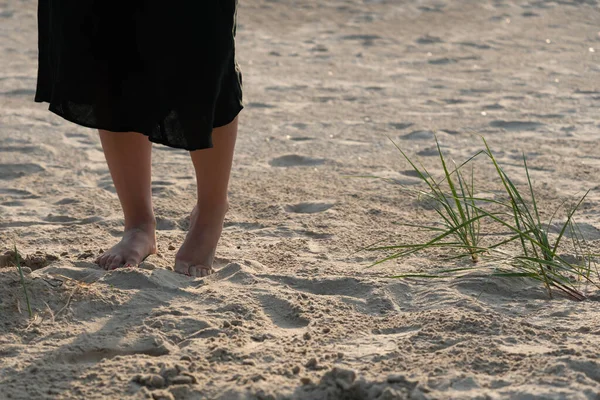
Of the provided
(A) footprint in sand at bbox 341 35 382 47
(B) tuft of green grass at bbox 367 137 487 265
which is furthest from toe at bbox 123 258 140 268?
(A) footprint in sand at bbox 341 35 382 47

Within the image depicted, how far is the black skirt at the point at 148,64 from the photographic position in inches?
82.0

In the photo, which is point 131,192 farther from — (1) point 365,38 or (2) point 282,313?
(1) point 365,38

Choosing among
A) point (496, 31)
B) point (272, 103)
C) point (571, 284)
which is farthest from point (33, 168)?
point (496, 31)

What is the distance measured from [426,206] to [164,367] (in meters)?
1.56

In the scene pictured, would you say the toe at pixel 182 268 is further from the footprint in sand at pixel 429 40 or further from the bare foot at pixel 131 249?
the footprint in sand at pixel 429 40

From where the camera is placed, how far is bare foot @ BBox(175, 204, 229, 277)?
90.7 inches

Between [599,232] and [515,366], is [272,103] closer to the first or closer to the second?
[599,232]

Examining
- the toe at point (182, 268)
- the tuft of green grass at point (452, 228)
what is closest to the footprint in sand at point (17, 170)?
the toe at point (182, 268)

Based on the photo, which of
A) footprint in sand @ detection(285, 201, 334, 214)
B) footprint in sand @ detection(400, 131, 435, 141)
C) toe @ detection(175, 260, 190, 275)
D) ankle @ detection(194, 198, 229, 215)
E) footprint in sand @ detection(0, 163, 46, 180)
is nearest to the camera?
toe @ detection(175, 260, 190, 275)

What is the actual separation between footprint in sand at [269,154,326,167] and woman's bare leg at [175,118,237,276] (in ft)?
4.15

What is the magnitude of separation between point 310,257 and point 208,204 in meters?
0.34

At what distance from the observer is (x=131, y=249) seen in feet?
7.72

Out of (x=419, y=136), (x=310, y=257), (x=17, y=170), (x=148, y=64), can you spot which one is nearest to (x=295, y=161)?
(x=419, y=136)

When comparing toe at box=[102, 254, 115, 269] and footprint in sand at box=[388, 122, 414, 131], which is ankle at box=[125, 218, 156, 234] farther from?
footprint in sand at box=[388, 122, 414, 131]
